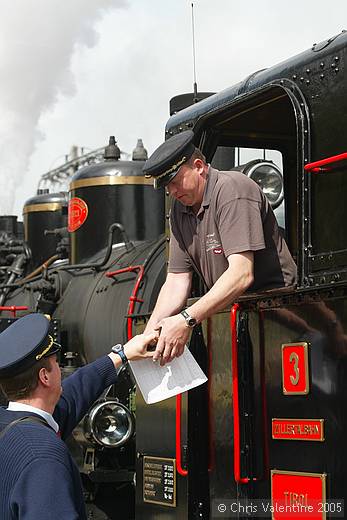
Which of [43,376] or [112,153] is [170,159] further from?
[112,153]

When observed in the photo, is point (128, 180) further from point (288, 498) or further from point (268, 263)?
point (288, 498)

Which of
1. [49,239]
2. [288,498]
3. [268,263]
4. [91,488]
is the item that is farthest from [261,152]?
[49,239]

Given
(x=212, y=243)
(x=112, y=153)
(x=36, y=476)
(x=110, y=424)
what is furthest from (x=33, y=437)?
(x=112, y=153)

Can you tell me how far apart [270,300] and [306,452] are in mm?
576

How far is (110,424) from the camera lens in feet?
18.2

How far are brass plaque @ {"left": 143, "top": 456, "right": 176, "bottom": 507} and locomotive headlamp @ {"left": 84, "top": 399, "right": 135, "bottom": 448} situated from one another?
3.23 feet

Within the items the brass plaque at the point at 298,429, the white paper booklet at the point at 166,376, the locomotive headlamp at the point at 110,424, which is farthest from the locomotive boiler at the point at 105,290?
the brass plaque at the point at 298,429

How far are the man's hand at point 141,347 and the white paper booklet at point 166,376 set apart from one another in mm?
39

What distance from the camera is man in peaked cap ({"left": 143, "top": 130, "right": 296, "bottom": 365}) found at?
11.5 ft

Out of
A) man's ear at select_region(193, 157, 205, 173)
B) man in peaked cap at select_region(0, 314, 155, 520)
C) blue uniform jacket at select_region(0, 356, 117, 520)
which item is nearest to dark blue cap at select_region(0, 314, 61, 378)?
man in peaked cap at select_region(0, 314, 155, 520)

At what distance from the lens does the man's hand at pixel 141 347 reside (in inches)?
138

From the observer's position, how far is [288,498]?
339cm

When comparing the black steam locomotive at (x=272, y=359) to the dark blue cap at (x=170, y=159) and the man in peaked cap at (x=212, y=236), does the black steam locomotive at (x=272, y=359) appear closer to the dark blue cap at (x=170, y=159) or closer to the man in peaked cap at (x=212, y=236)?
the man in peaked cap at (x=212, y=236)

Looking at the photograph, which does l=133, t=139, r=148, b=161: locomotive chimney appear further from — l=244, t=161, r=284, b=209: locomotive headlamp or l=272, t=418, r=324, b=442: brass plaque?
l=272, t=418, r=324, b=442: brass plaque
